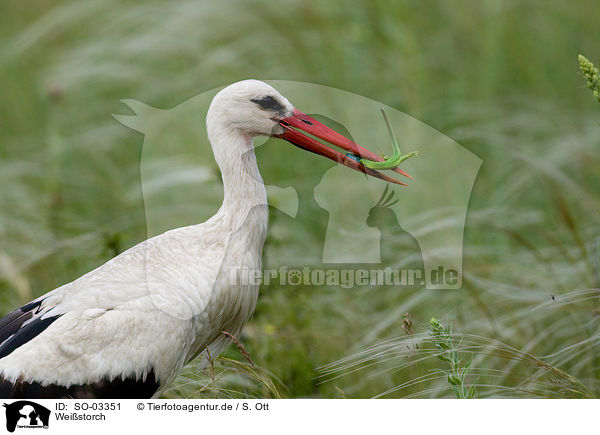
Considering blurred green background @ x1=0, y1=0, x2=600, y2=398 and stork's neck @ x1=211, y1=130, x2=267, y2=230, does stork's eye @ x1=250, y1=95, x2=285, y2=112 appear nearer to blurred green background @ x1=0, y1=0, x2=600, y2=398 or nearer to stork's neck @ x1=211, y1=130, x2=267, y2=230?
stork's neck @ x1=211, y1=130, x2=267, y2=230

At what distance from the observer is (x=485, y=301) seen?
404cm

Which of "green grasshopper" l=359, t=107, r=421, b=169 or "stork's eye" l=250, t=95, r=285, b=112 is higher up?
"stork's eye" l=250, t=95, r=285, b=112

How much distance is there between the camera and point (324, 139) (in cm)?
318

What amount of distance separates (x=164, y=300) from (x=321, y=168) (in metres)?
2.73

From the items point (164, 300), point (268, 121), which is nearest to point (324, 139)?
point (268, 121)

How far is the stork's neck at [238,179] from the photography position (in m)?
3.19

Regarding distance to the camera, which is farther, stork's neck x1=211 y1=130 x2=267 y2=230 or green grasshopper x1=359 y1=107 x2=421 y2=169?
stork's neck x1=211 y1=130 x2=267 y2=230

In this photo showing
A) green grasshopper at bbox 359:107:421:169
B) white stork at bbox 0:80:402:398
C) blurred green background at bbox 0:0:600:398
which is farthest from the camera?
blurred green background at bbox 0:0:600:398

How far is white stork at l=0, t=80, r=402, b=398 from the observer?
2838 millimetres

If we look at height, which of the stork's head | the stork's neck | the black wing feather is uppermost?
the stork's head

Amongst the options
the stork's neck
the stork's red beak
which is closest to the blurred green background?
the stork's neck

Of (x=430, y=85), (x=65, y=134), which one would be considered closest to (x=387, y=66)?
(x=430, y=85)

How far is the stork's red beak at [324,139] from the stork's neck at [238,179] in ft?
0.54

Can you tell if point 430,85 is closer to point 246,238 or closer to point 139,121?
point 139,121
